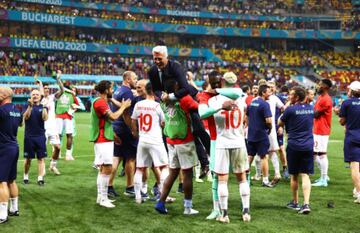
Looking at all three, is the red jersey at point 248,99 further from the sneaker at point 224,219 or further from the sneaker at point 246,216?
the sneaker at point 224,219

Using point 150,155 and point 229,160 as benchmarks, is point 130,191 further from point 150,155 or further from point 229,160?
point 229,160

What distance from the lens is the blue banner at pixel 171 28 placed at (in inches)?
2180

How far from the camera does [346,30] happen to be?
6962cm

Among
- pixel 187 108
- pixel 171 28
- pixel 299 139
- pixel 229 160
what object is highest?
pixel 171 28

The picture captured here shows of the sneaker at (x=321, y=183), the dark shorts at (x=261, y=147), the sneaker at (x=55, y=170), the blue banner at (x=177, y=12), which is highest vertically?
the blue banner at (x=177, y=12)

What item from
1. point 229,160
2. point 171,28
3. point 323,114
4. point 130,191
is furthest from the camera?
point 171,28

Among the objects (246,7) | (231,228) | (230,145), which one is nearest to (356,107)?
(230,145)

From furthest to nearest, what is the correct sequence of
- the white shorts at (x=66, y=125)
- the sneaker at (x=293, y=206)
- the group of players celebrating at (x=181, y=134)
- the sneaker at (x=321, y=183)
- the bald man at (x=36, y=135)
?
the white shorts at (x=66, y=125) < the sneaker at (x=321, y=183) < the bald man at (x=36, y=135) < the sneaker at (x=293, y=206) < the group of players celebrating at (x=181, y=134)

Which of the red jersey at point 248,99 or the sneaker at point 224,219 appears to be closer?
the sneaker at point 224,219

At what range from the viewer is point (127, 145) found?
33.6 feet

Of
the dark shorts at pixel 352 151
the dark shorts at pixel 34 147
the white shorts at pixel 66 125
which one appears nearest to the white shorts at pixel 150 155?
the dark shorts at pixel 34 147

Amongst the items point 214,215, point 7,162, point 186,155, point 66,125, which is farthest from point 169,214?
point 66,125

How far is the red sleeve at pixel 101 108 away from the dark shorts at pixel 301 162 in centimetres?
331

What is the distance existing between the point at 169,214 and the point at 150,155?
132 cm
